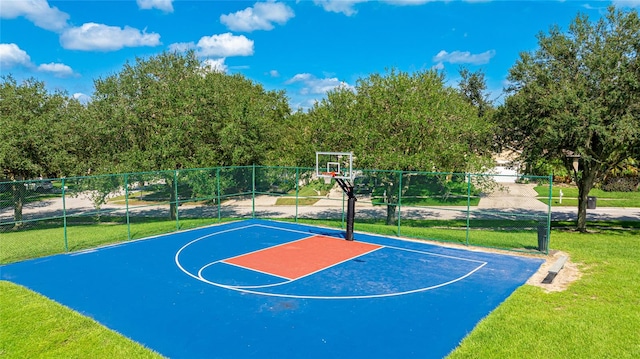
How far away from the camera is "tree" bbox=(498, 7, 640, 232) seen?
61.6 ft

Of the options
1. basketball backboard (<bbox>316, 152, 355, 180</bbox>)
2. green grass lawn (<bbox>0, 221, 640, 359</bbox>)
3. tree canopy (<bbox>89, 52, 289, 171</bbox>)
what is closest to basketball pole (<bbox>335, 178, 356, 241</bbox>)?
basketball backboard (<bbox>316, 152, 355, 180</bbox>)

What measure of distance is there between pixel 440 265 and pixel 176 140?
14839 millimetres

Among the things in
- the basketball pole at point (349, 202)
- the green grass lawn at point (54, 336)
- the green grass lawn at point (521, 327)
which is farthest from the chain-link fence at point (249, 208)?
the green grass lawn at point (54, 336)

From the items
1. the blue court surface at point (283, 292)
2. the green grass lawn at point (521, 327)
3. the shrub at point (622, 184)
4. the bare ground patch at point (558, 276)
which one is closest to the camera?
the green grass lawn at point (521, 327)

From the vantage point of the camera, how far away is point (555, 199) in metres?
35.2

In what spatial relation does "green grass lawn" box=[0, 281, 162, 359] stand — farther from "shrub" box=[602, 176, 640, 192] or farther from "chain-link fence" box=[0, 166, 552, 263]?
"shrub" box=[602, 176, 640, 192]

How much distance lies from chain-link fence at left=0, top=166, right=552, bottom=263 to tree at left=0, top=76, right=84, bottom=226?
3.36 feet

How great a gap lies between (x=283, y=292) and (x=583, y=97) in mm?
16281

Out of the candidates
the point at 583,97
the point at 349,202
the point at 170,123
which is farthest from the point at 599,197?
the point at 170,123

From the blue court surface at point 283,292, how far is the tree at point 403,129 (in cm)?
535

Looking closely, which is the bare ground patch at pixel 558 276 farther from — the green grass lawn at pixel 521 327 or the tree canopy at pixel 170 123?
the tree canopy at pixel 170 123

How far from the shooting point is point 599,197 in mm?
36469

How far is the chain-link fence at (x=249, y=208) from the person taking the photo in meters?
17.8

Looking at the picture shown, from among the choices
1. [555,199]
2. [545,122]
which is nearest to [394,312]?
[545,122]
